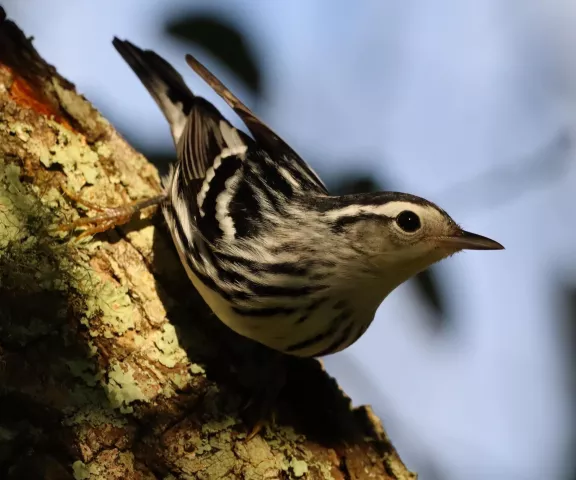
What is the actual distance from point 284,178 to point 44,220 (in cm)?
94

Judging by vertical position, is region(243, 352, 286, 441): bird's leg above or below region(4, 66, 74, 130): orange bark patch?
below

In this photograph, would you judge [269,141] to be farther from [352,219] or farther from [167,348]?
[167,348]

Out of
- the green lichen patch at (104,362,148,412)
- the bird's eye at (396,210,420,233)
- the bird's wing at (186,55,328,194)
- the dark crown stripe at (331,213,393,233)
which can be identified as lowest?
the green lichen patch at (104,362,148,412)

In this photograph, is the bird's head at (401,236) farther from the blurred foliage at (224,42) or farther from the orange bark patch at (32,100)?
the orange bark patch at (32,100)

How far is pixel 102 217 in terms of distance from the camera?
8.00 ft

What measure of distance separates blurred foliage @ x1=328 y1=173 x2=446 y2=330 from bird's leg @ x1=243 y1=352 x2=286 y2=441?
0.71m

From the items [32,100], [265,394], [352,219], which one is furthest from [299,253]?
[32,100]

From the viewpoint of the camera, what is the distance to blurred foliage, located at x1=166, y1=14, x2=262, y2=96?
2830 millimetres

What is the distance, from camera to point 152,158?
125 inches

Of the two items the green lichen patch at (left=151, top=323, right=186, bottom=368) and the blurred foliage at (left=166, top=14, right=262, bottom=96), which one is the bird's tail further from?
the green lichen patch at (left=151, top=323, right=186, bottom=368)

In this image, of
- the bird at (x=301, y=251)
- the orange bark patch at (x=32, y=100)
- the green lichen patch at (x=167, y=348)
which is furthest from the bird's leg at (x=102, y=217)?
the green lichen patch at (x=167, y=348)

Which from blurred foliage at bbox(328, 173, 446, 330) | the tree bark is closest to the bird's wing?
blurred foliage at bbox(328, 173, 446, 330)

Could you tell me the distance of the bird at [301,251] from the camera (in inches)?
94.7

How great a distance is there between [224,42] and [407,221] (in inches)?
41.6
